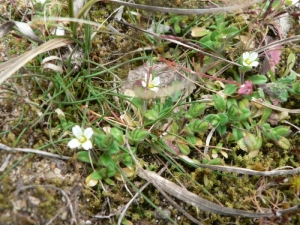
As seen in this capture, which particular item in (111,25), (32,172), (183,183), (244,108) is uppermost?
(111,25)

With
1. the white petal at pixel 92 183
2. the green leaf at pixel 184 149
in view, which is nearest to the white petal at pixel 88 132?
the white petal at pixel 92 183

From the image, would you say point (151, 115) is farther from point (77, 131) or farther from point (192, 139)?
point (77, 131)

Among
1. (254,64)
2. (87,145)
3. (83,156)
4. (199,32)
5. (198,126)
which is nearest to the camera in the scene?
(87,145)

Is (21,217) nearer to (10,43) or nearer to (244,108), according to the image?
(10,43)

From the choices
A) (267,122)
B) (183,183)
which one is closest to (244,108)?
(267,122)

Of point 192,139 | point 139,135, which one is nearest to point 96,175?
point 139,135

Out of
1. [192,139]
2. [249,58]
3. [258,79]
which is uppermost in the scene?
[249,58]
